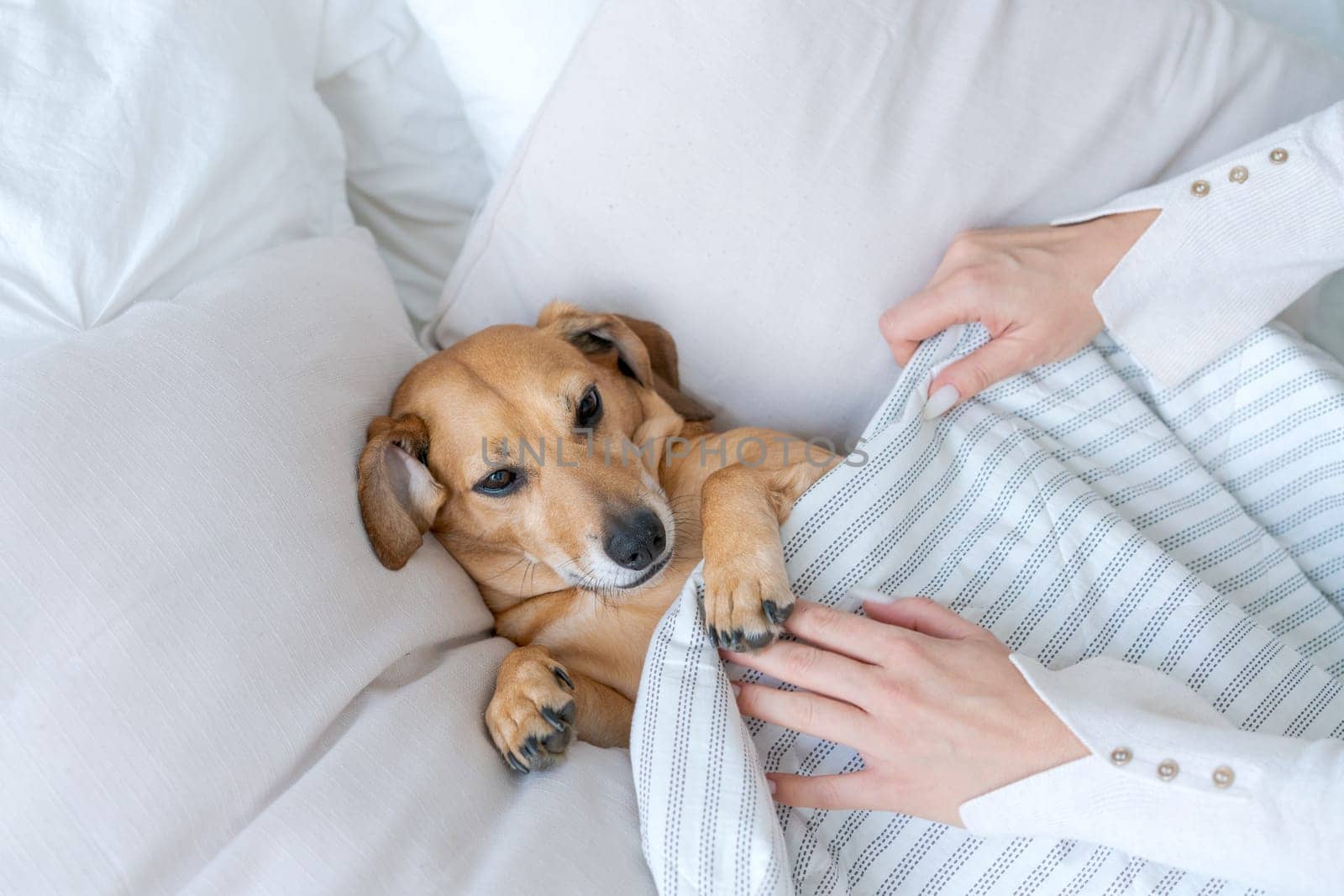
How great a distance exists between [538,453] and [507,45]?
92 cm

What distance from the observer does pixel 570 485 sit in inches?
73.3

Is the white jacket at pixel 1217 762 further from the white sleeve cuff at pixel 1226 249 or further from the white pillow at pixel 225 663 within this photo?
the white pillow at pixel 225 663

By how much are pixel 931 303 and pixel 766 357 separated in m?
0.36

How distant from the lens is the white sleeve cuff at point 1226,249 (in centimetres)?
177

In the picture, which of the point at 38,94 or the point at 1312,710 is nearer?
the point at 1312,710

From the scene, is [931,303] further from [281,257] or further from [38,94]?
[38,94]

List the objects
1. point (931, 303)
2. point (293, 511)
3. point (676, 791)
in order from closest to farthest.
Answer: point (676, 791) → point (293, 511) → point (931, 303)

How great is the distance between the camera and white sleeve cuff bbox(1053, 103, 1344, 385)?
1771mm

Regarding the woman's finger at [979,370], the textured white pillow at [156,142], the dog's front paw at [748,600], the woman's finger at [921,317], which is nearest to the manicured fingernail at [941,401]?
the woman's finger at [979,370]

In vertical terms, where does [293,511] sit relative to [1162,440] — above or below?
below

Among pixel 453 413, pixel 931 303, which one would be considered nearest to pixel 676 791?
pixel 453 413

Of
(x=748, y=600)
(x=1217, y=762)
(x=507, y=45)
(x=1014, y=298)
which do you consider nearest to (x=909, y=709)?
(x=748, y=600)

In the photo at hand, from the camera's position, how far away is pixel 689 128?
6.13 ft

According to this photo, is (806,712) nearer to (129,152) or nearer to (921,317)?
(921,317)
